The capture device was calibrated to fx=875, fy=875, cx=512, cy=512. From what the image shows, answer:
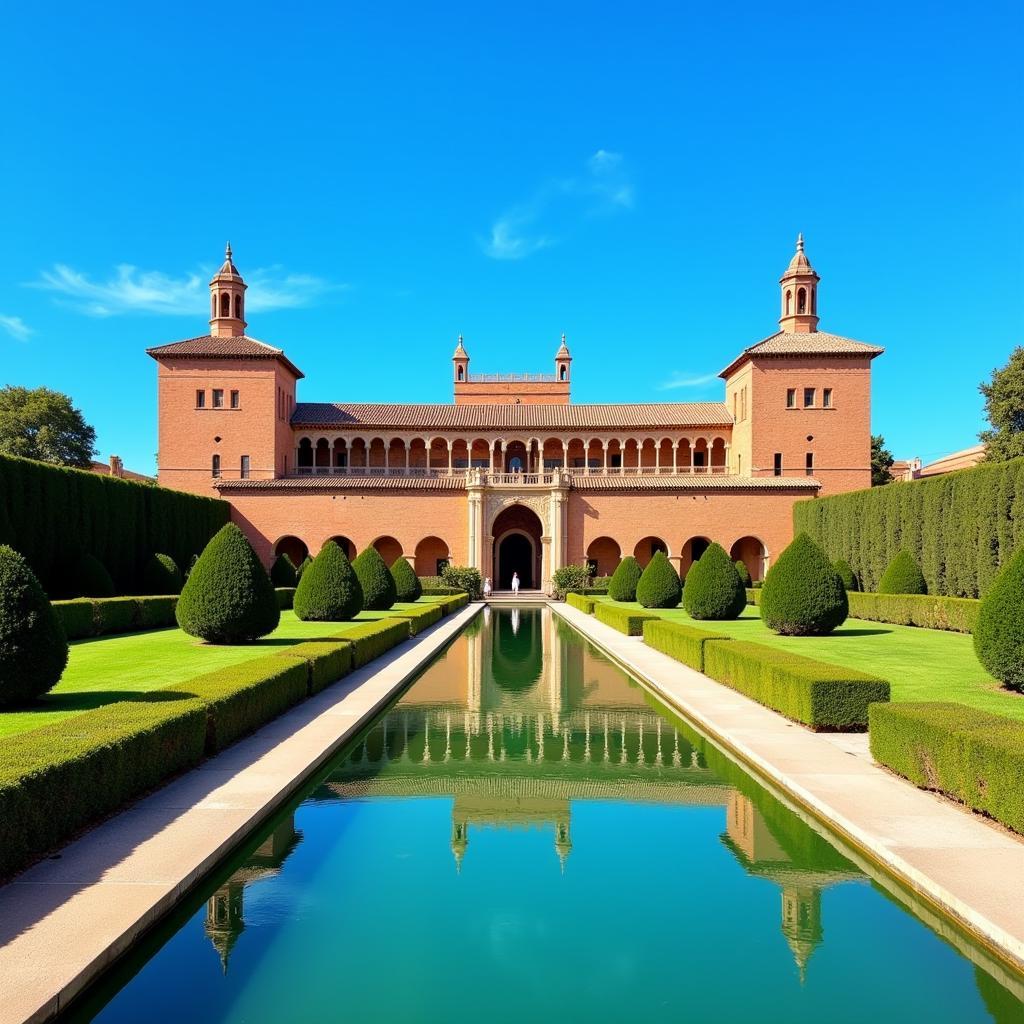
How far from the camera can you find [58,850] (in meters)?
5.04

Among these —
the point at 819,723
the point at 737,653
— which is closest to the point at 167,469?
the point at 737,653

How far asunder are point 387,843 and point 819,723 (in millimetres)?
4696

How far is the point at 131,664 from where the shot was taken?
39.2 ft

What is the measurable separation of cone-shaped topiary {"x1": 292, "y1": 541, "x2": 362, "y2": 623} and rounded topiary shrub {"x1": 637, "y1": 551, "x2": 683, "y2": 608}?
977 cm

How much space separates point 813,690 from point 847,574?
19926 mm

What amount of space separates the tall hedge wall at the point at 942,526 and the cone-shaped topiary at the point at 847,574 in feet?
0.79

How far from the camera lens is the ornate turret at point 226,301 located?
39.1m

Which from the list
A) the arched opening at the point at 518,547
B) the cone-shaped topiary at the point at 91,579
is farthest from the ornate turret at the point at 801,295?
the cone-shaped topiary at the point at 91,579

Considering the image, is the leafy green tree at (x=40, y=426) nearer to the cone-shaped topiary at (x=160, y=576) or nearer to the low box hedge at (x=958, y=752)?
the cone-shaped topiary at (x=160, y=576)

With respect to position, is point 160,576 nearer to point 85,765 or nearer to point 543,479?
point 543,479

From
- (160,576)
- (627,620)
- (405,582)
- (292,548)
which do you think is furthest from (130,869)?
(292,548)

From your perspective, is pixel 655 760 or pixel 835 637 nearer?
pixel 655 760

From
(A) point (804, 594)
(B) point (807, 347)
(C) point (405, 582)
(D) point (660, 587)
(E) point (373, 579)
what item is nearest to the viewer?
(A) point (804, 594)

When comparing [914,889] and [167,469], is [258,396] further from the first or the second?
[914,889]
